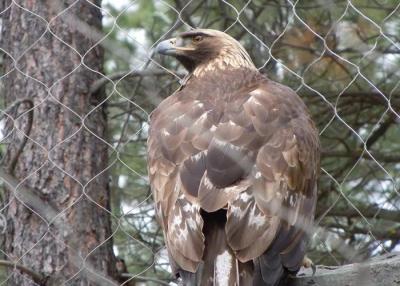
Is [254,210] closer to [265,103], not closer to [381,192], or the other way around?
[265,103]

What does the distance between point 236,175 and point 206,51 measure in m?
1.22

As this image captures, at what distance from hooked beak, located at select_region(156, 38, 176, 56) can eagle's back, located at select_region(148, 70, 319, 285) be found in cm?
25

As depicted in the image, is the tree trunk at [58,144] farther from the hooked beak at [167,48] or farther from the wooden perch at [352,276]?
the wooden perch at [352,276]

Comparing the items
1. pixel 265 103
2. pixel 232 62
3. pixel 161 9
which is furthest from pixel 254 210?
pixel 161 9

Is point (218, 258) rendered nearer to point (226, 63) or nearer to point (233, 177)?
point (233, 177)

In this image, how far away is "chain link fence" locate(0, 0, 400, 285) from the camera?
201 inches

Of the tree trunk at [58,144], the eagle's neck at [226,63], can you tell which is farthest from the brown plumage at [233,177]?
the tree trunk at [58,144]

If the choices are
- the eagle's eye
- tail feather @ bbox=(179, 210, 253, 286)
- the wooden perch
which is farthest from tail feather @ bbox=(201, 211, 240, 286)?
the eagle's eye

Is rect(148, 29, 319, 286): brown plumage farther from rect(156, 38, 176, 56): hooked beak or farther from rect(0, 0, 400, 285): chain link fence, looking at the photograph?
rect(0, 0, 400, 285): chain link fence

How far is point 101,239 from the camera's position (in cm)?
513

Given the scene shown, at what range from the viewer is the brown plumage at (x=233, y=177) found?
12.6 ft

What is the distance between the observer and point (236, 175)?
4.03 m

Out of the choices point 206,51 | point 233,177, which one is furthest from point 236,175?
point 206,51

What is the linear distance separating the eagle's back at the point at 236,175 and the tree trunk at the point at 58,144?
2.10 ft
